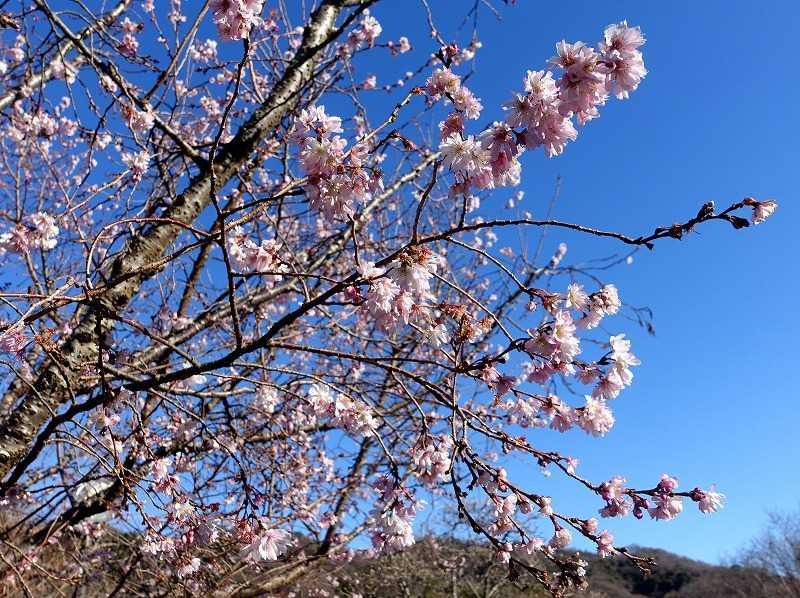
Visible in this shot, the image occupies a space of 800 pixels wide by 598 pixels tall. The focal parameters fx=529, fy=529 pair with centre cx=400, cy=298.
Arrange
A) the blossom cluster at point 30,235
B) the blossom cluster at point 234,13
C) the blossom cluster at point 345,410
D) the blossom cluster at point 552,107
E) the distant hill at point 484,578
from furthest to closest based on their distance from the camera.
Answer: the distant hill at point 484,578 < the blossom cluster at point 30,235 < the blossom cluster at point 345,410 < the blossom cluster at point 234,13 < the blossom cluster at point 552,107

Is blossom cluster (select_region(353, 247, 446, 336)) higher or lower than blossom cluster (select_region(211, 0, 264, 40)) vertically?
lower

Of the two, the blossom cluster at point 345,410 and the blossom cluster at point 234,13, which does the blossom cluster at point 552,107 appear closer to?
the blossom cluster at point 234,13

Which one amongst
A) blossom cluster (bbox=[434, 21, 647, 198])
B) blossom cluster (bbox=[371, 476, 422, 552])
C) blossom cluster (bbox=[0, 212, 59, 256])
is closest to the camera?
blossom cluster (bbox=[434, 21, 647, 198])

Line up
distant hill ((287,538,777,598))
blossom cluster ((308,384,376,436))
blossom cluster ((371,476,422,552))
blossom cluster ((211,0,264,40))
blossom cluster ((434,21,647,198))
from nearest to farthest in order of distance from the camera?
blossom cluster ((434,21,647,198)) → blossom cluster ((211,0,264,40)) → blossom cluster ((371,476,422,552)) → blossom cluster ((308,384,376,436)) → distant hill ((287,538,777,598))

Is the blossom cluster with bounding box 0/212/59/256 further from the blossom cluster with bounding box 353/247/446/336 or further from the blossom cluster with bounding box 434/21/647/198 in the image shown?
the blossom cluster with bounding box 434/21/647/198

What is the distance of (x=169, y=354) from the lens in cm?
410

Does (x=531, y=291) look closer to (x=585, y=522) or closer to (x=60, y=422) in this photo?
(x=585, y=522)

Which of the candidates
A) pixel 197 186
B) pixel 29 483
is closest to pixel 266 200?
pixel 197 186

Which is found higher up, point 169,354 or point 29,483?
point 169,354

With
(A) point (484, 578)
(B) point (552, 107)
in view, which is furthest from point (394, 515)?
(A) point (484, 578)

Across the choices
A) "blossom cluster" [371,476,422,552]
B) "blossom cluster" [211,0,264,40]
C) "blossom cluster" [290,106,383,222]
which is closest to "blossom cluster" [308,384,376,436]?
"blossom cluster" [371,476,422,552]

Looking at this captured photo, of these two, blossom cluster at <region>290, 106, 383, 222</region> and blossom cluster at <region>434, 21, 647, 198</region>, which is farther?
blossom cluster at <region>290, 106, 383, 222</region>

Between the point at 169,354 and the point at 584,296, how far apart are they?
330 cm

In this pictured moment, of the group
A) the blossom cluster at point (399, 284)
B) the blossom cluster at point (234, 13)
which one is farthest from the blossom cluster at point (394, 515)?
the blossom cluster at point (234, 13)
